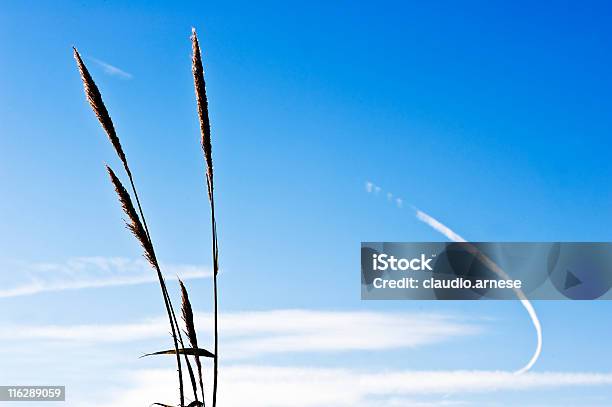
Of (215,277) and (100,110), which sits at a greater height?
(100,110)

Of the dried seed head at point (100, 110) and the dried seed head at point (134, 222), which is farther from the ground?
the dried seed head at point (100, 110)

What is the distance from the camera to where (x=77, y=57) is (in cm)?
207

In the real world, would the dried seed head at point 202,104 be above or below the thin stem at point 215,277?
above

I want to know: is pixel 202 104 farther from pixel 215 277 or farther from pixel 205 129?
pixel 215 277

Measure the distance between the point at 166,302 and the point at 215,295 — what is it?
0.40ft

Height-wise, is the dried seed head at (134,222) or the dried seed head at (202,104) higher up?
the dried seed head at (202,104)

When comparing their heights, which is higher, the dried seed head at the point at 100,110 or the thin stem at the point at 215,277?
the dried seed head at the point at 100,110

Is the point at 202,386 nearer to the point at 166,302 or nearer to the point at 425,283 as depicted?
the point at 166,302

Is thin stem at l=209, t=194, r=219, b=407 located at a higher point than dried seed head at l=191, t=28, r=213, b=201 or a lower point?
lower

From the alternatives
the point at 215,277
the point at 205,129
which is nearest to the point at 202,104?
the point at 205,129

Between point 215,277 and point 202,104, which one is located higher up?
point 202,104

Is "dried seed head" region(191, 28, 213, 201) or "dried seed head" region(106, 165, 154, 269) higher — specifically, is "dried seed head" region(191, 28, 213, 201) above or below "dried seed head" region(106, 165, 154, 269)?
above

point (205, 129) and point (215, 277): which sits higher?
point (205, 129)

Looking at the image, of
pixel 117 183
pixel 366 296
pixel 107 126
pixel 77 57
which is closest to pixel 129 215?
pixel 117 183
